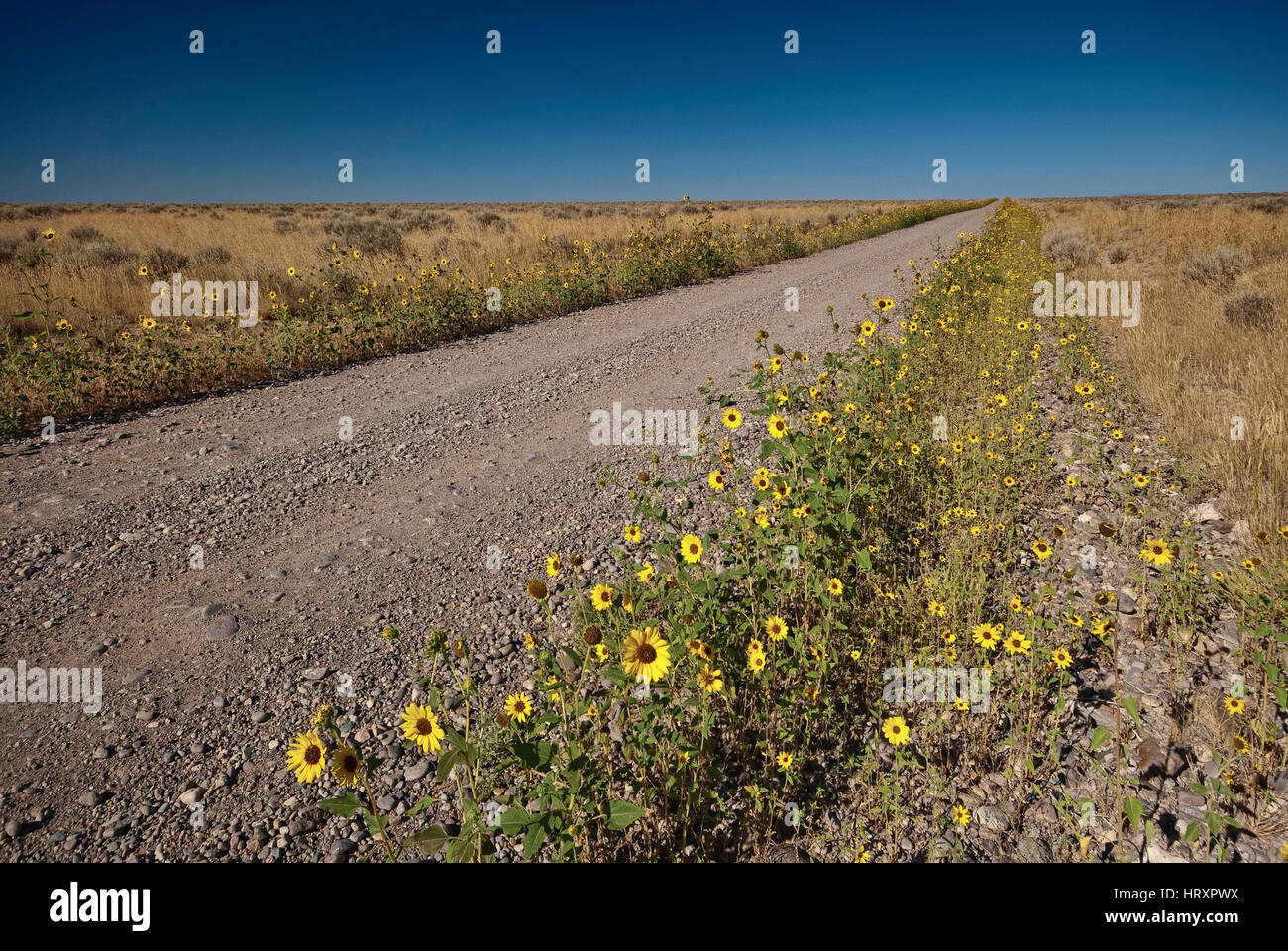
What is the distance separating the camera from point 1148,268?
1372 centimetres

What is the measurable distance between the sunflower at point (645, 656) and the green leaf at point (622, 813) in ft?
1.10

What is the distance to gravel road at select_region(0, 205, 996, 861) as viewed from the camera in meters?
2.13

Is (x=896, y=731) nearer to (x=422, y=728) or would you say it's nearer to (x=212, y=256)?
(x=422, y=728)

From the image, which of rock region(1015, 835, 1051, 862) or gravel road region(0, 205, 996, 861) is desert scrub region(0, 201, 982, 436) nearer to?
gravel road region(0, 205, 996, 861)

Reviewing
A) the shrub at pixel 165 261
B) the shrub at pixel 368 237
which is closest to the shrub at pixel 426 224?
the shrub at pixel 368 237

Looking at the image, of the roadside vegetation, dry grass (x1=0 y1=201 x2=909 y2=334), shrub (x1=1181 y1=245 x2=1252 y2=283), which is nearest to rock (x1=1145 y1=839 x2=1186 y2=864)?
the roadside vegetation

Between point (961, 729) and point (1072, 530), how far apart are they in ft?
6.46

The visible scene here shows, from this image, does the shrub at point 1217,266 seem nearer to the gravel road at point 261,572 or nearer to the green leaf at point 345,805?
the gravel road at point 261,572

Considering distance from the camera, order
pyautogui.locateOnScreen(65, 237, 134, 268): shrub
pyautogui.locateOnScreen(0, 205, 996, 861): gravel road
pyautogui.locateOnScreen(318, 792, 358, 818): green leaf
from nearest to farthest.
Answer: pyautogui.locateOnScreen(318, 792, 358, 818): green leaf < pyautogui.locateOnScreen(0, 205, 996, 861): gravel road < pyautogui.locateOnScreen(65, 237, 134, 268): shrub

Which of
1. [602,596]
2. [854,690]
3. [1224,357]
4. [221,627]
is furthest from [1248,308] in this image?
[221,627]

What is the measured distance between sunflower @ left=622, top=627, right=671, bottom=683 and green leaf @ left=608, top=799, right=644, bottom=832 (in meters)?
0.34

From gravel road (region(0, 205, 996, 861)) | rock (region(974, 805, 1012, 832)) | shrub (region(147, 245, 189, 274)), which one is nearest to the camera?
rock (region(974, 805, 1012, 832))

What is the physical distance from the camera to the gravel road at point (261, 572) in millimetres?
2129

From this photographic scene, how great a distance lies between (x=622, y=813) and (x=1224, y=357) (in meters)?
7.43
